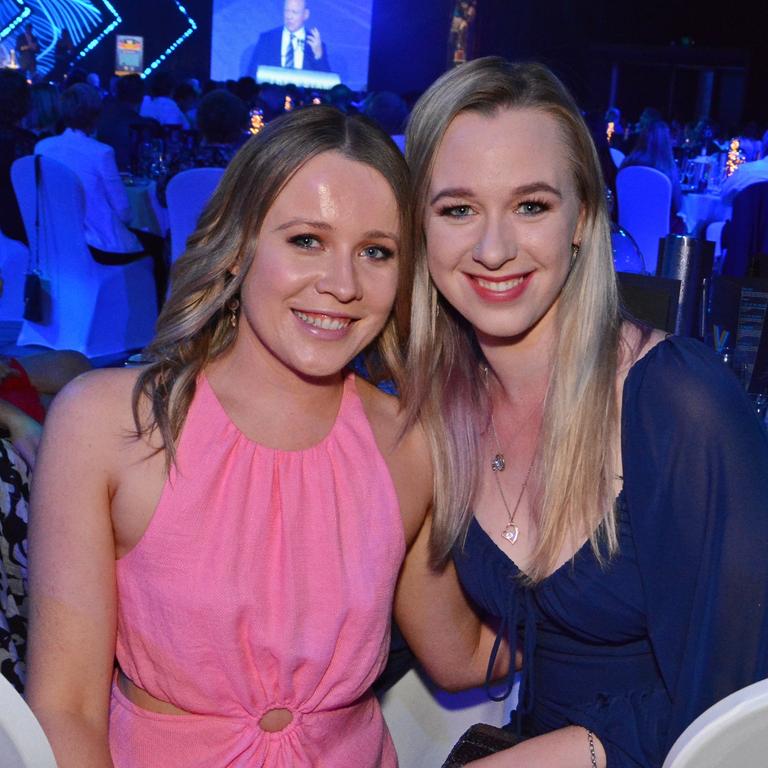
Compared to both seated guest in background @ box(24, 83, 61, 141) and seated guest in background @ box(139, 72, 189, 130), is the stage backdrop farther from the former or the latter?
seated guest in background @ box(24, 83, 61, 141)

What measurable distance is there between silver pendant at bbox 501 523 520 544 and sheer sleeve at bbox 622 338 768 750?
25 centimetres

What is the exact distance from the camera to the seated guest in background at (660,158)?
7066 millimetres

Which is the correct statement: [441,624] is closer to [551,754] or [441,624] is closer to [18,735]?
[551,754]

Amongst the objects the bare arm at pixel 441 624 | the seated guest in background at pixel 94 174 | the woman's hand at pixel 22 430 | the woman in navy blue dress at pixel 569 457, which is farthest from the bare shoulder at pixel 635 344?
the seated guest in background at pixel 94 174

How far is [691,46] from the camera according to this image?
17.7 m

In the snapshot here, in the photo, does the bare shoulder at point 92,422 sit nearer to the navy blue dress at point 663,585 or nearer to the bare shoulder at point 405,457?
the bare shoulder at point 405,457

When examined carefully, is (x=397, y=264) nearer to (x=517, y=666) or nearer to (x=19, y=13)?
(x=517, y=666)

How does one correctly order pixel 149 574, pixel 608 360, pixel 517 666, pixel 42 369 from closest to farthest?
pixel 149 574
pixel 608 360
pixel 517 666
pixel 42 369

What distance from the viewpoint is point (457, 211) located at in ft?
5.67

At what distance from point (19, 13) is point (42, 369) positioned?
15595 mm

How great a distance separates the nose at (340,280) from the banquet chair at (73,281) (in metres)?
4.01

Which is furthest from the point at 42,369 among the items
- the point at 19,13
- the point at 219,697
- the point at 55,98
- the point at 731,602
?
the point at 19,13

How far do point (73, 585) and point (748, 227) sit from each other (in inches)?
190

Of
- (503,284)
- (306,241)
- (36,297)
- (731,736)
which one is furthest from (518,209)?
(36,297)
